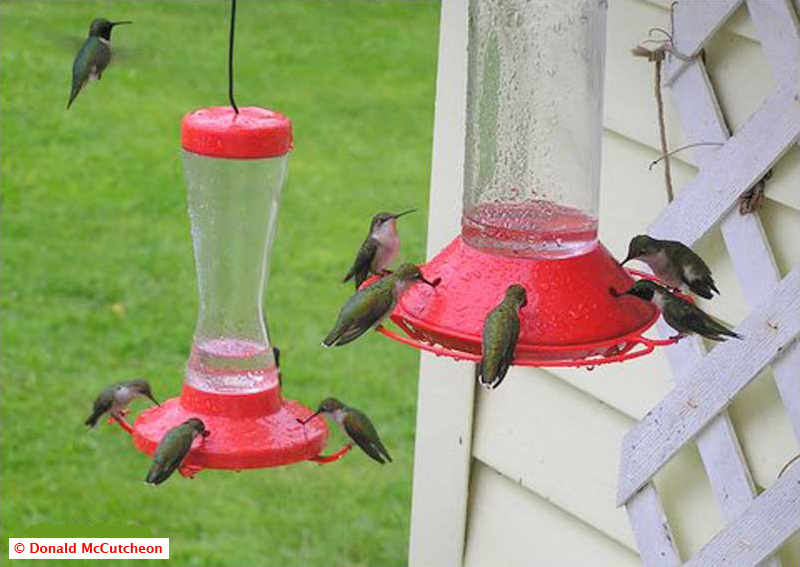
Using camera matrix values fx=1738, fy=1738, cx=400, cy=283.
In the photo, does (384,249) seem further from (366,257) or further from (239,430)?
(239,430)

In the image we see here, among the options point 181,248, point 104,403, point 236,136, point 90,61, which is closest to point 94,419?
point 104,403

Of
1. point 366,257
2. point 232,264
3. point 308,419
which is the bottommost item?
point 308,419

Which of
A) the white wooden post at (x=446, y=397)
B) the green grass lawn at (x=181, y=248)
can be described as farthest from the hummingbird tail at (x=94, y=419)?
the green grass lawn at (x=181, y=248)

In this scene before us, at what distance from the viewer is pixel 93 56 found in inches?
115

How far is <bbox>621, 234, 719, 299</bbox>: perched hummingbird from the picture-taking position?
2.11 m

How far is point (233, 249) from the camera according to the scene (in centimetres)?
265

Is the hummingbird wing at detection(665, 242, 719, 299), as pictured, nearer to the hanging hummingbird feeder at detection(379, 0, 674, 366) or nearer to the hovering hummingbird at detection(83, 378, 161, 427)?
the hanging hummingbird feeder at detection(379, 0, 674, 366)

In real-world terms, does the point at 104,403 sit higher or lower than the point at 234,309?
lower

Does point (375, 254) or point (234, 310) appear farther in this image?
point (234, 310)

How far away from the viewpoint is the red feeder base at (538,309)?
186 centimetres

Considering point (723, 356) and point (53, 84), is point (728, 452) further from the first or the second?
point (53, 84)

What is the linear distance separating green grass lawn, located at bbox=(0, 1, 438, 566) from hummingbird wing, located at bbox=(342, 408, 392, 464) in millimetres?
1561

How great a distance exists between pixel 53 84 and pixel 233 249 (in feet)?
16.2

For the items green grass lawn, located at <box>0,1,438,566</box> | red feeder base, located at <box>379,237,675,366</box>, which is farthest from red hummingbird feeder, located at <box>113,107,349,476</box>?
green grass lawn, located at <box>0,1,438,566</box>
